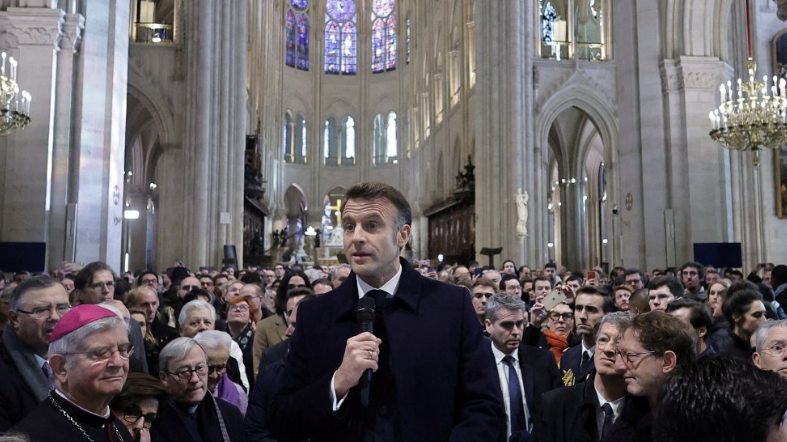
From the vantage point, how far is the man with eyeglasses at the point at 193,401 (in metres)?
3.68

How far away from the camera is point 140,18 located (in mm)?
25734

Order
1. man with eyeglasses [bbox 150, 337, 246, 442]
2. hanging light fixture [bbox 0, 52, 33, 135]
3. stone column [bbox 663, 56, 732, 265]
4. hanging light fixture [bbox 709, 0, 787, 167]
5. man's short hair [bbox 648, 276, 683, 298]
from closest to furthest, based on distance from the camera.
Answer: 1. man with eyeglasses [bbox 150, 337, 246, 442]
2. man's short hair [bbox 648, 276, 683, 298]
3. hanging light fixture [bbox 0, 52, 33, 135]
4. hanging light fixture [bbox 709, 0, 787, 167]
5. stone column [bbox 663, 56, 732, 265]

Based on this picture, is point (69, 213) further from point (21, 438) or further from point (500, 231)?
point (500, 231)

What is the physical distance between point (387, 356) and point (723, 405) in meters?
1.01

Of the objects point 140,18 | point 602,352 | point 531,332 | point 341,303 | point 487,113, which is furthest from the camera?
point 487,113

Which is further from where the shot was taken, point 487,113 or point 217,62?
point 487,113

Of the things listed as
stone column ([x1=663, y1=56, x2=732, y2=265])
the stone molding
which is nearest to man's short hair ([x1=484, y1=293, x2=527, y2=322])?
stone column ([x1=663, y1=56, x2=732, y2=265])

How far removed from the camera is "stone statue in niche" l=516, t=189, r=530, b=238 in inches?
985

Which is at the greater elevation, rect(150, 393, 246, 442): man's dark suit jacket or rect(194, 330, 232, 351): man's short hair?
rect(194, 330, 232, 351): man's short hair

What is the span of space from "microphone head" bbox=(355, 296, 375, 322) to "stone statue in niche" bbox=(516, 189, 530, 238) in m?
23.1

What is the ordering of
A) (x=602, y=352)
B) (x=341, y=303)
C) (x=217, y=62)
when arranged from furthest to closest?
(x=217, y=62) < (x=602, y=352) < (x=341, y=303)

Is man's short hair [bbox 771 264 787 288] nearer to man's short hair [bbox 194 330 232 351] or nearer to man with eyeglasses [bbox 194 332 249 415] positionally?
man with eyeglasses [bbox 194 332 249 415]

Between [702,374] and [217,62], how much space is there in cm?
2268

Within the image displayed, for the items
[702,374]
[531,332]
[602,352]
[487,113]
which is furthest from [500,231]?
[702,374]
